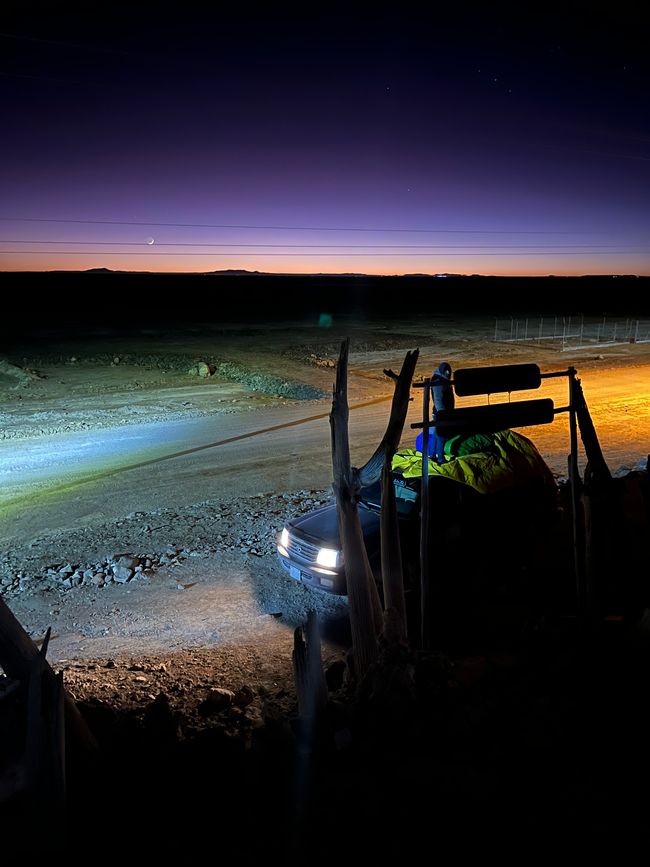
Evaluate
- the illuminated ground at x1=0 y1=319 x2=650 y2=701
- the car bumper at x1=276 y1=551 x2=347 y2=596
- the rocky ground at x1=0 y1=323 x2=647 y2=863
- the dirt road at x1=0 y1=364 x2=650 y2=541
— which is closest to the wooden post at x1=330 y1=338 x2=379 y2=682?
the rocky ground at x1=0 y1=323 x2=647 y2=863

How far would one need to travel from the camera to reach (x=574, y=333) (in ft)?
112

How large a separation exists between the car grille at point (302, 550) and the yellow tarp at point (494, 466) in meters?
1.23

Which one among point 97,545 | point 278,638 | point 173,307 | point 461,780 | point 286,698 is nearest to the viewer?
point 461,780

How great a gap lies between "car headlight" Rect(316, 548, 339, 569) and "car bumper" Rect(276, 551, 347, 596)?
3.4 inches

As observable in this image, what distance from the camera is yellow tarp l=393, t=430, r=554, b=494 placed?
650cm

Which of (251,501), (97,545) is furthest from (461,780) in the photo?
(251,501)

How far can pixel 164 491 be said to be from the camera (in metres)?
10.3

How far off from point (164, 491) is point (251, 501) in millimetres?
1472

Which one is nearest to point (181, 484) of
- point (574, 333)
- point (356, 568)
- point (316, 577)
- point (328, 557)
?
point (316, 577)

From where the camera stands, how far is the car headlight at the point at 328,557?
6449 millimetres

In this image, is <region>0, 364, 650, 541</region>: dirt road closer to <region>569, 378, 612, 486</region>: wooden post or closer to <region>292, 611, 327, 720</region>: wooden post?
<region>569, 378, 612, 486</region>: wooden post

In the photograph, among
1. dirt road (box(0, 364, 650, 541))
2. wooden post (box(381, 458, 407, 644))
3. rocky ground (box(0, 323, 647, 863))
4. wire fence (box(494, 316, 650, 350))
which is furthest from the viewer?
wire fence (box(494, 316, 650, 350))

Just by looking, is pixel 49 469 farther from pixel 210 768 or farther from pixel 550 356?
pixel 550 356

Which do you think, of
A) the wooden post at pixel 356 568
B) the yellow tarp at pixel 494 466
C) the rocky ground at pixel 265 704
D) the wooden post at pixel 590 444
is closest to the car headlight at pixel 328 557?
the rocky ground at pixel 265 704
